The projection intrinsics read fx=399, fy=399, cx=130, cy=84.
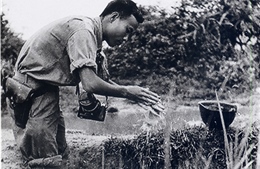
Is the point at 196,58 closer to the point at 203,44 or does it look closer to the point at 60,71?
the point at 203,44

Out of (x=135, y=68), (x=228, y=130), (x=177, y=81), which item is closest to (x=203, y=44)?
(x=177, y=81)

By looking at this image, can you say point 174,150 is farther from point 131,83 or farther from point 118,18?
point 131,83

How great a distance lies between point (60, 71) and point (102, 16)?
1.56 feet

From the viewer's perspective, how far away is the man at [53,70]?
242 cm

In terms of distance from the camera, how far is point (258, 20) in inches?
219

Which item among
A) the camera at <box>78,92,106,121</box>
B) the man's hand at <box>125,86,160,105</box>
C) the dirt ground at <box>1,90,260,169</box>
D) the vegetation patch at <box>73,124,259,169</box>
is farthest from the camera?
the dirt ground at <box>1,90,260,169</box>

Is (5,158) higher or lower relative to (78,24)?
lower

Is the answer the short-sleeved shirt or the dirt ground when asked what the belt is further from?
the dirt ground

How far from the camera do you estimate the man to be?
2416mm

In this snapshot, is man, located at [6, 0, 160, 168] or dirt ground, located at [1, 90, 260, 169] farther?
dirt ground, located at [1, 90, 260, 169]

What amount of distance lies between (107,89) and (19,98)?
0.59 m

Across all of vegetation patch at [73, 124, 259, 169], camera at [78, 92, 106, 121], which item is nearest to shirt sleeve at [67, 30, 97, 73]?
camera at [78, 92, 106, 121]

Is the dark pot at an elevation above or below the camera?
below

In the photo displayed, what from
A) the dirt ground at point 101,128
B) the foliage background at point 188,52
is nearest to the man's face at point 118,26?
the dirt ground at point 101,128
